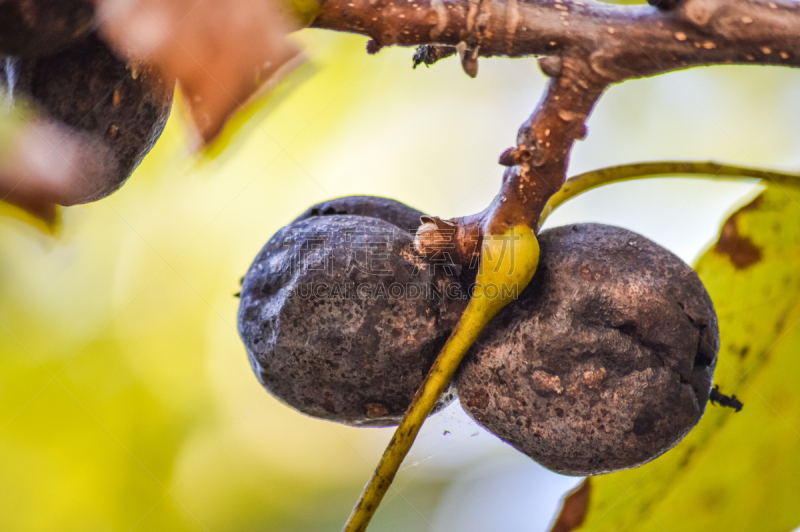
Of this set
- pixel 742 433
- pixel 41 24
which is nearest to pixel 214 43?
pixel 41 24

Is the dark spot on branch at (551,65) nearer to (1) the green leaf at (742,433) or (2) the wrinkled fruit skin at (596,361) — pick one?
(2) the wrinkled fruit skin at (596,361)

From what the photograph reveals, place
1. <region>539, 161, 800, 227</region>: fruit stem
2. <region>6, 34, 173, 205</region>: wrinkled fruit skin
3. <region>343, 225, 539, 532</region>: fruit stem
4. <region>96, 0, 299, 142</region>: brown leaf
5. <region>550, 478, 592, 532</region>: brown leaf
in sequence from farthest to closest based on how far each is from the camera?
<region>550, 478, 592, 532</region>: brown leaf
<region>539, 161, 800, 227</region>: fruit stem
<region>343, 225, 539, 532</region>: fruit stem
<region>6, 34, 173, 205</region>: wrinkled fruit skin
<region>96, 0, 299, 142</region>: brown leaf

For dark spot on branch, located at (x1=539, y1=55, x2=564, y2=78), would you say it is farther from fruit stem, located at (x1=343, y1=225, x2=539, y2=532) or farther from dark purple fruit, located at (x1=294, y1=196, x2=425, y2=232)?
dark purple fruit, located at (x1=294, y1=196, x2=425, y2=232)

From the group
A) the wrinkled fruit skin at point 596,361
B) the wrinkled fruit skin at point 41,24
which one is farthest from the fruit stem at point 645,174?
the wrinkled fruit skin at point 41,24

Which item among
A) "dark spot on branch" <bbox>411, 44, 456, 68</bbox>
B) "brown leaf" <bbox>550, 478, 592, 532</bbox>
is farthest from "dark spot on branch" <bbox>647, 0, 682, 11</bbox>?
"brown leaf" <bbox>550, 478, 592, 532</bbox>

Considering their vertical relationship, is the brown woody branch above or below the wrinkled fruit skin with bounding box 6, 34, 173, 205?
above
